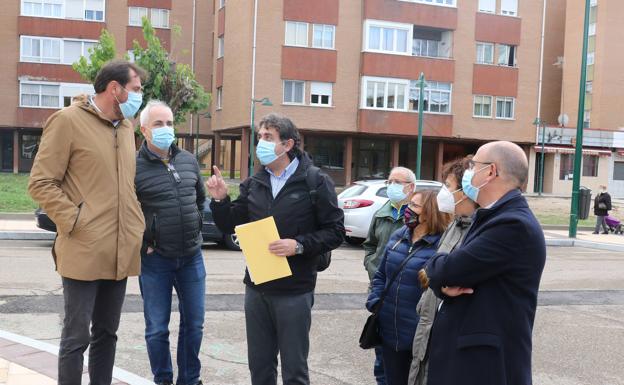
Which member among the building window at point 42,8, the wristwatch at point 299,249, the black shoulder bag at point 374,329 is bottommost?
the black shoulder bag at point 374,329

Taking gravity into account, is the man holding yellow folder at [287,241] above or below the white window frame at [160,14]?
below

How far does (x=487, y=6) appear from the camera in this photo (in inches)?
1416

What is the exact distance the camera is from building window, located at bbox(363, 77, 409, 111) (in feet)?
109

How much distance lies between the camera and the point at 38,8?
38781 millimetres

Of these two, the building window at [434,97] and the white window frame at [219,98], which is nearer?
the building window at [434,97]

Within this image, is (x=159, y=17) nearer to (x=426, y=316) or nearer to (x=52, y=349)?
(x=52, y=349)

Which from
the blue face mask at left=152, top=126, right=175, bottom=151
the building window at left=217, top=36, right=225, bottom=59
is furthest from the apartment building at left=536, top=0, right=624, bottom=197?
the blue face mask at left=152, top=126, right=175, bottom=151

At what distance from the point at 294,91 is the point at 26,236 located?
20.1 metres

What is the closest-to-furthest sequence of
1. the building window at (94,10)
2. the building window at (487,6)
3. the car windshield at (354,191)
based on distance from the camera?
the car windshield at (354,191), the building window at (487,6), the building window at (94,10)

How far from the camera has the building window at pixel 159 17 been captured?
40719mm

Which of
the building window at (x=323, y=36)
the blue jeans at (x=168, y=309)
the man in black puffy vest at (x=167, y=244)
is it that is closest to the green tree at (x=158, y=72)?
the building window at (x=323, y=36)

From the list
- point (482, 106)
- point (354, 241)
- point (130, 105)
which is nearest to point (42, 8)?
point (482, 106)

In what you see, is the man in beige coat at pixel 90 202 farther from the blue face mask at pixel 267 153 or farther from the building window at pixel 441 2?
the building window at pixel 441 2

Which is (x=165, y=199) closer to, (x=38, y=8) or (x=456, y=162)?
(x=456, y=162)
